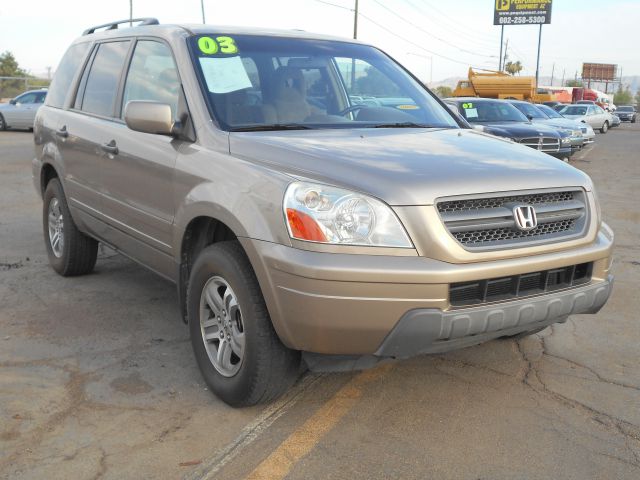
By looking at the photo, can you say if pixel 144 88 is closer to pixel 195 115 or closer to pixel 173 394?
pixel 195 115

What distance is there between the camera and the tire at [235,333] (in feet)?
10.8

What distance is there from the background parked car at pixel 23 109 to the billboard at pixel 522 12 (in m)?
49.2

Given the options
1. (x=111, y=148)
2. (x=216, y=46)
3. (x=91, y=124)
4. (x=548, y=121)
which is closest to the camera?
(x=216, y=46)

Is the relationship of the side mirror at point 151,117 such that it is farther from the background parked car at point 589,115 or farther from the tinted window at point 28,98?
the background parked car at point 589,115

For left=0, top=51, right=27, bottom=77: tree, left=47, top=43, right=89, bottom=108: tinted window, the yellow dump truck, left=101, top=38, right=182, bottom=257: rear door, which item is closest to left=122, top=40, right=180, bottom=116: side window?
left=101, top=38, right=182, bottom=257: rear door

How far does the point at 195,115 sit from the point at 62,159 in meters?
2.16

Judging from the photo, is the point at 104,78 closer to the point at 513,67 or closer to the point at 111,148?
the point at 111,148

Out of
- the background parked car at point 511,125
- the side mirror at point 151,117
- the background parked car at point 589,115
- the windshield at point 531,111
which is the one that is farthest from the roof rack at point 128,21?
the background parked car at point 589,115

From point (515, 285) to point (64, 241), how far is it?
12.9 feet

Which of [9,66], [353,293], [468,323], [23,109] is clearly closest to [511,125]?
[468,323]

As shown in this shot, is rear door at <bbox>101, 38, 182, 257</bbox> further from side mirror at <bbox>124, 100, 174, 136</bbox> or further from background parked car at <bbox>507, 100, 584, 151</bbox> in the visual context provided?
background parked car at <bbox>507, 100, 584, 151</bbox>

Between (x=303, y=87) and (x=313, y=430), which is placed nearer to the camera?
(x=313, y=430)

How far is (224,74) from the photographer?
4.08m

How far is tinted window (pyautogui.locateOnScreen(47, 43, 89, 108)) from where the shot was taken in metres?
5.82
